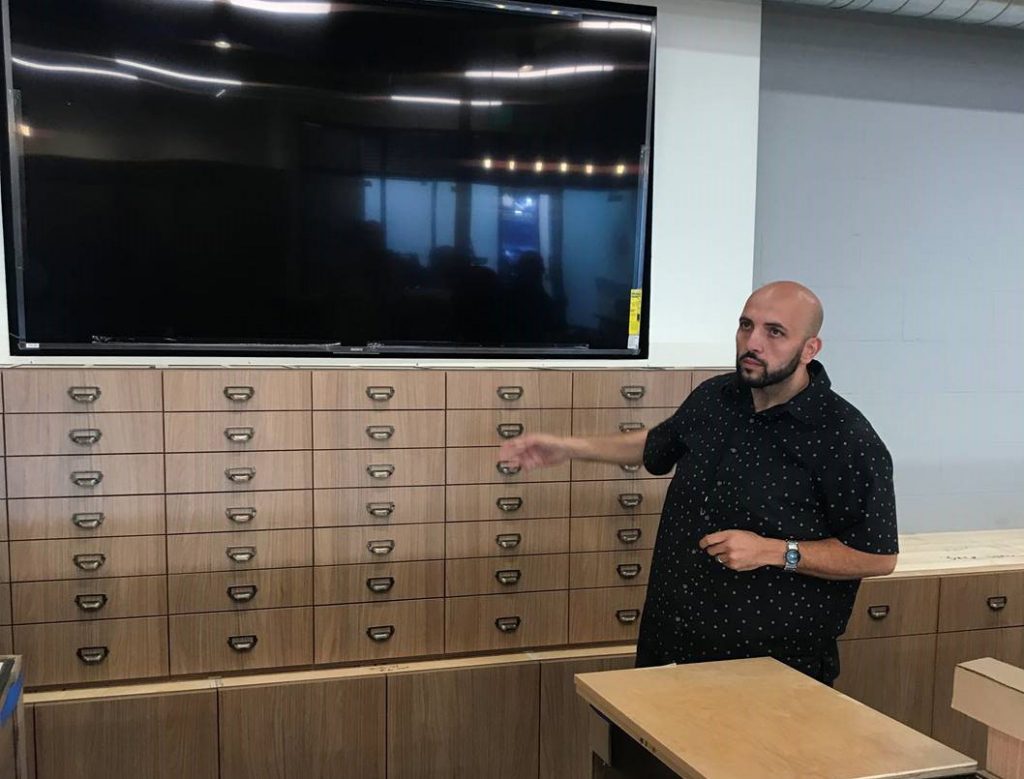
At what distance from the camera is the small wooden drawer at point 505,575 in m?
2.61

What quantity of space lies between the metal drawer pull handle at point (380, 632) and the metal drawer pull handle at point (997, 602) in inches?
86.0

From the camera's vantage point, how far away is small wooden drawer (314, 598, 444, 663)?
2.51m

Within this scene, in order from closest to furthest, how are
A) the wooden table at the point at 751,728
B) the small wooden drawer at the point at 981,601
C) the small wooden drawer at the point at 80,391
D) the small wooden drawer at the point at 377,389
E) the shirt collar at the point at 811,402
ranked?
the wooden table at the point at 751,728 → the shirt collar at the point at 811,402 → the small wooden drawer at the point at 80,391 → the small wooden drawer at the point at 377,389 → the small wooden drawer at the point at 981,601

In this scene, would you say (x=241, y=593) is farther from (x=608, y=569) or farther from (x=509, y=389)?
(x=608, y=569)

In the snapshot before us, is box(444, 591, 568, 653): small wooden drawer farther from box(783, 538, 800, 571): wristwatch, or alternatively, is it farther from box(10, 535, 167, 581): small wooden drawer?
box(783, 538, 800, 571): wristwatch

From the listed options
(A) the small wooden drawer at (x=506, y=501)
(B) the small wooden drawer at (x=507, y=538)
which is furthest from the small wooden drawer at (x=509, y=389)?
(B) the small wooden drawer at (x=507, y=538)

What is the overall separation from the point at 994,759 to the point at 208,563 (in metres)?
1.95

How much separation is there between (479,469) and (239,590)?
775 millimetres

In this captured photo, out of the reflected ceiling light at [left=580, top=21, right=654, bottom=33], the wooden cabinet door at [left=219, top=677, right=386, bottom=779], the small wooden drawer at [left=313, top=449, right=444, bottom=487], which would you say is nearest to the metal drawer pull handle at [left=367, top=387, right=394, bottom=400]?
the small wooden drawer at [left=313, top=449, right=444, bottom=487]

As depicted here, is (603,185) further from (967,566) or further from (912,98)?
(967,566)

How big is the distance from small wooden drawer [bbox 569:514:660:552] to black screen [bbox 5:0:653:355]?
1.86 feet

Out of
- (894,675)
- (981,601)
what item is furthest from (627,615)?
(981,601)

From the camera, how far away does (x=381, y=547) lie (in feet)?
8.30

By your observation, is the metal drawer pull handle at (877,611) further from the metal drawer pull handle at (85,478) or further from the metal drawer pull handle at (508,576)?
the metal drawer pull handle at (85,478)
